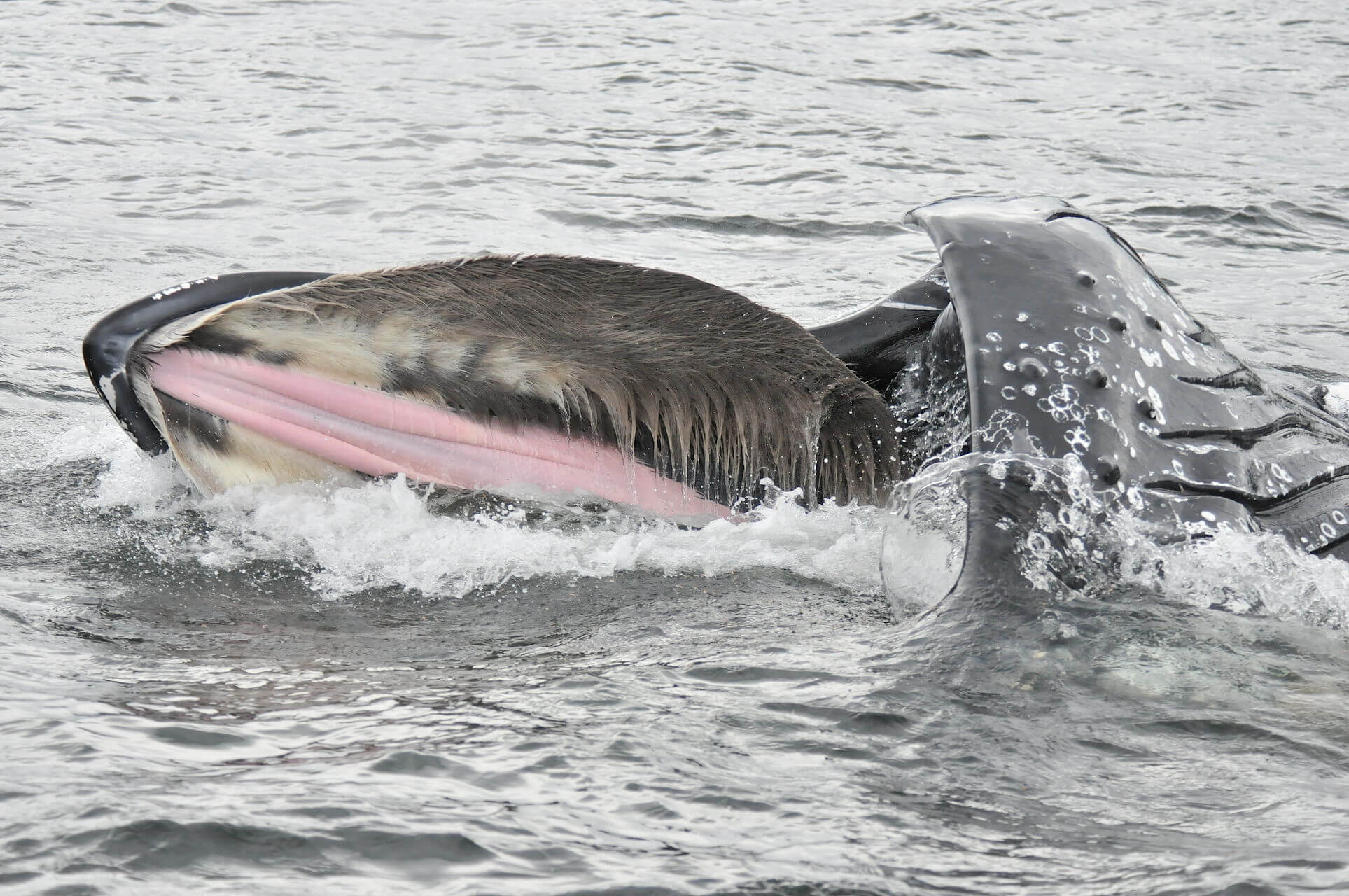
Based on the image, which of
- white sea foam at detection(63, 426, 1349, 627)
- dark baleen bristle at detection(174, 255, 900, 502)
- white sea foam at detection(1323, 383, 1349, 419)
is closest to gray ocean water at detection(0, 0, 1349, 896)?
white sea foam at detection(63, 426, 1349, 627)

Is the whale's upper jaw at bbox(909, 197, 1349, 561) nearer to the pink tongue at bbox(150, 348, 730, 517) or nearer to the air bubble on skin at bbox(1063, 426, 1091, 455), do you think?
the air bubble on skin at bbox(1063, 426, 1091, 455)

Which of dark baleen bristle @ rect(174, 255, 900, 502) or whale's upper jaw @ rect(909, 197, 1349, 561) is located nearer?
whale's upper jaw @ rect(909, 197, 1349, 561)

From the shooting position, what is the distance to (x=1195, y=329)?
469 cm

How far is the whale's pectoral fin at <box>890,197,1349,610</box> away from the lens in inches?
165

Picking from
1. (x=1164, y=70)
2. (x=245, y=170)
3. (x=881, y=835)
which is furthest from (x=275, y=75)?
(x=881, y=835)

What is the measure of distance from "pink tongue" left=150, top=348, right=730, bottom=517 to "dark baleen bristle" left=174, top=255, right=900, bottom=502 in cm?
6

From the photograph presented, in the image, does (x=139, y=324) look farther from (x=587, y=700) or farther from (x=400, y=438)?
(x=587, y=700)

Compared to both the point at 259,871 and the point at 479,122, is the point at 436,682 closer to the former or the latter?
the point at 259,871

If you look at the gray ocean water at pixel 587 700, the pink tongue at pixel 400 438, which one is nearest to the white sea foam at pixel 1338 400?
the gray ocean water at pixel 587 700

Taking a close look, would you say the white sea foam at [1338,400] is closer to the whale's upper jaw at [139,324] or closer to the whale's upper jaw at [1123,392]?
the whale's upper jaw at [1123,392]

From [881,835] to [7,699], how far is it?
209 centimetres

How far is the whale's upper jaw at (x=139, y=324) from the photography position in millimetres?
4305

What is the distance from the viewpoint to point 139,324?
14.2 feet

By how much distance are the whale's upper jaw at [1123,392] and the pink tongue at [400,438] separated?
1049 millimetres
